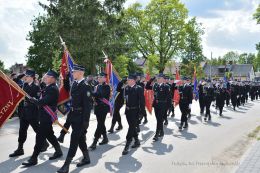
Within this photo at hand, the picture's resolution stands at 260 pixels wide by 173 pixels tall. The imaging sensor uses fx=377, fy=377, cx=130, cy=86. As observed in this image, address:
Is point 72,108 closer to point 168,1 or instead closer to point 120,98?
point 120,98

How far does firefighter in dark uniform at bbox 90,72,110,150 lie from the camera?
32.1 feet

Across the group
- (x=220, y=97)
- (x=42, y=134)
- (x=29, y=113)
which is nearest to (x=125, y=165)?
(x=42, y=134)

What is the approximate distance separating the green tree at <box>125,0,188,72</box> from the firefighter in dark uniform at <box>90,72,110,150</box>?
43.6m

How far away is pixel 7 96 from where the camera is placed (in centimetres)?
746

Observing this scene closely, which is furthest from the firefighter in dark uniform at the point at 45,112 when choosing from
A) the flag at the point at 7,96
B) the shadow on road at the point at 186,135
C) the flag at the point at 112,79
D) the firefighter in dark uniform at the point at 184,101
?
the firefighter in dark uniform at the point at 184,101

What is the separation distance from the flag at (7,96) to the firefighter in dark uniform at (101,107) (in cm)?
267

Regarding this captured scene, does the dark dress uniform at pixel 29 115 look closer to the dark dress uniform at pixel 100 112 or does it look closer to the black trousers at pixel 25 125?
the black trousers at pixel 25 125

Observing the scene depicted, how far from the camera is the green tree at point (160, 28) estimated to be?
54.0m

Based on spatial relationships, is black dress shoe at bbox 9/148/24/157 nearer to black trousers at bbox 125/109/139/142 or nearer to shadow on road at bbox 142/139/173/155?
black trousers at bbox 125/109/139/142

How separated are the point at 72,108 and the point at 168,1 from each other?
48752mm

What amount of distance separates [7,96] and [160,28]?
159 feet

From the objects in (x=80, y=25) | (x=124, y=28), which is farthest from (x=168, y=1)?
(x=80, y=25)

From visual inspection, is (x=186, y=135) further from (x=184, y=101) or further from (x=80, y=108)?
(x=80, y=108)

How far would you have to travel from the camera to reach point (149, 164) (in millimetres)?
8117
